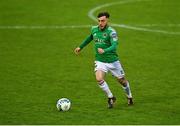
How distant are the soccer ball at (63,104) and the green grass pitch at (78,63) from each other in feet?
0.74

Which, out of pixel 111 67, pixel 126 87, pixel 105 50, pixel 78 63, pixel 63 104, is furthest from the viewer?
pixel 78 63

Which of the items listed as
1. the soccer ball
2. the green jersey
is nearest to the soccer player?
the green jersey

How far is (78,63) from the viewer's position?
24.9 metres

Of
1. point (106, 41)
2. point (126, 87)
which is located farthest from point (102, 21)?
point (126, 87)

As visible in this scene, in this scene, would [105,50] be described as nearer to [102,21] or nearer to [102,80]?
[102,21]

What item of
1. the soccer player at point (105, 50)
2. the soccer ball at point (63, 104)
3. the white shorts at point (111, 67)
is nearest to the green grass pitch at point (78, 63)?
the soccer ball at point (63, 104)

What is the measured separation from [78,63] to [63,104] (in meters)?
6.81

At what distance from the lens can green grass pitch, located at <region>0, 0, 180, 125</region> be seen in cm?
1819

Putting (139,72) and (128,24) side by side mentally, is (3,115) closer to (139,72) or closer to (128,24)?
(139,72)

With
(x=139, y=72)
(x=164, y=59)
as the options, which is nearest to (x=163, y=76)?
(x=139, y=72)

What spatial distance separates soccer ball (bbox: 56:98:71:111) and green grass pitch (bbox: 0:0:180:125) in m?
0.23

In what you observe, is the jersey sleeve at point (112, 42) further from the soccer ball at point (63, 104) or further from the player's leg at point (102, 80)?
the soccer ball at point (63, 104)

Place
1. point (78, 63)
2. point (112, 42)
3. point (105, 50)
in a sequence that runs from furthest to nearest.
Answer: point (78, 63) < point (112, 42) < point (105, 50)

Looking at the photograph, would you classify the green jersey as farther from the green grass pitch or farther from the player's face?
the green grass pitch
